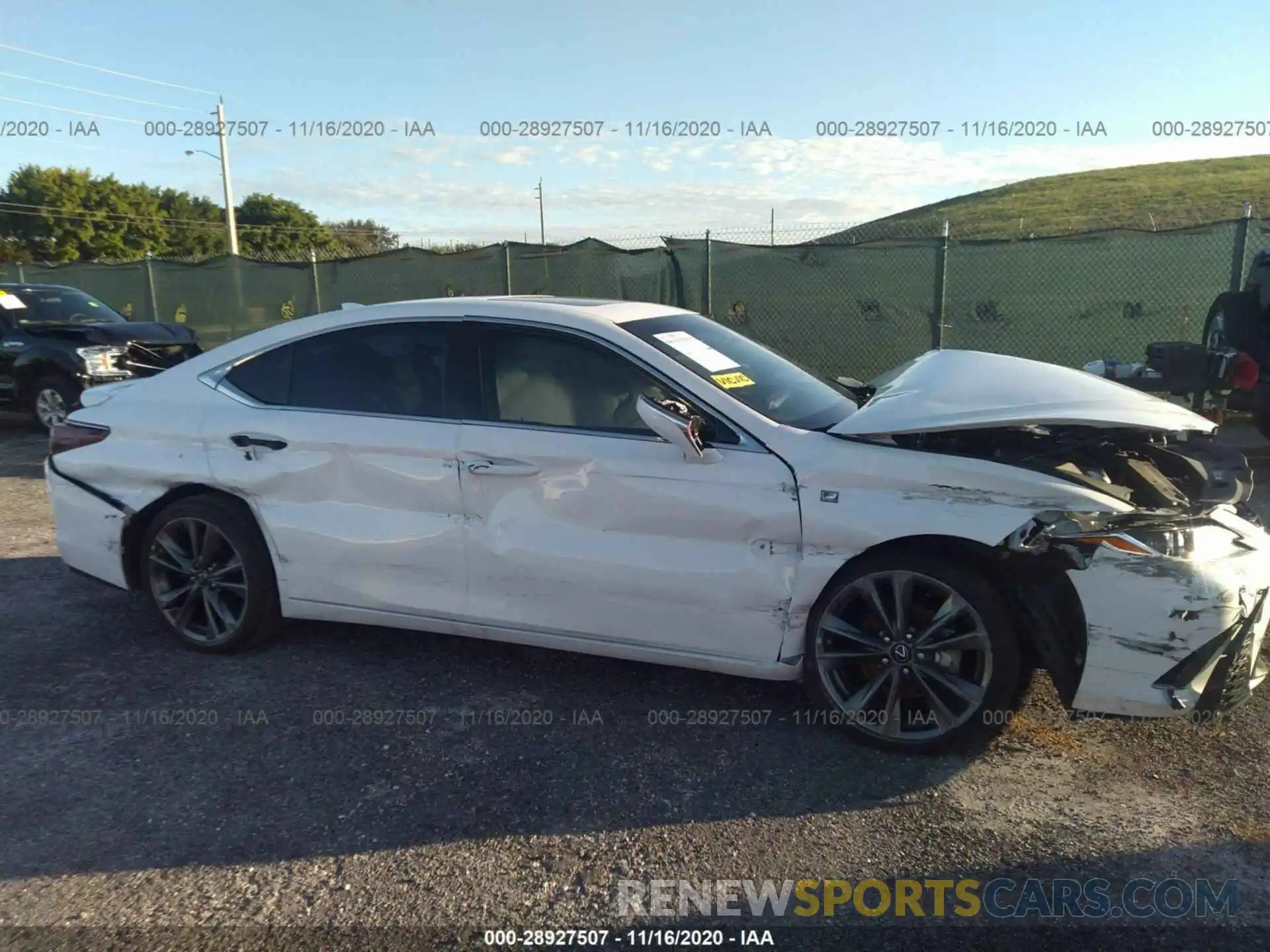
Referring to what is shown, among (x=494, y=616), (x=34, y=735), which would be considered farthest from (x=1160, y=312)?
(x=34, y=735)

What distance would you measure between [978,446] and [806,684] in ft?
3.51

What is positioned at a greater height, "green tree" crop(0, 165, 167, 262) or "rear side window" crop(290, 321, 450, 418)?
"green tree" crop(0, 165, 167, 262)

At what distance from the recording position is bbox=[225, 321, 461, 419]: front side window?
3.93m

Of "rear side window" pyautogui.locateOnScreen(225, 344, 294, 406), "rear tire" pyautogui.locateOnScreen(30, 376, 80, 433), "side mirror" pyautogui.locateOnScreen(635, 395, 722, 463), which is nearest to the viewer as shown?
"side mirror" pyautogui.locateOnScreen(635, 395, 722, 463)

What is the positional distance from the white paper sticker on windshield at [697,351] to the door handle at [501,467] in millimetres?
759

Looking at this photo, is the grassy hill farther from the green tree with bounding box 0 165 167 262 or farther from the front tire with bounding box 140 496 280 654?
the green tree with bounding box 0 165 167 262

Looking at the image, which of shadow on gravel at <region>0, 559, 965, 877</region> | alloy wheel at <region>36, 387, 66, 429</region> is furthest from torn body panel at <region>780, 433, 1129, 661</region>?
alloy wheel at <region>36, 387, 66, 429</region>

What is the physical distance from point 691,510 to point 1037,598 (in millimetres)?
1224

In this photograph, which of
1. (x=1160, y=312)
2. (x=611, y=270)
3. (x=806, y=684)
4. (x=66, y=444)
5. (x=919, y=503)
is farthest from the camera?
(x=611, y=270)

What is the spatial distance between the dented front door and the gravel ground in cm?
41

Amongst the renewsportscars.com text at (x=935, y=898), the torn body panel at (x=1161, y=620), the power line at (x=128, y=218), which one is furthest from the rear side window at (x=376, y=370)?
the power line at (x=128, y=218)

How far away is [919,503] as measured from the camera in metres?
3.21

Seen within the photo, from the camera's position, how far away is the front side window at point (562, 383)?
362 cm

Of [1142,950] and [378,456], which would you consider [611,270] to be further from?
[1142,950]
